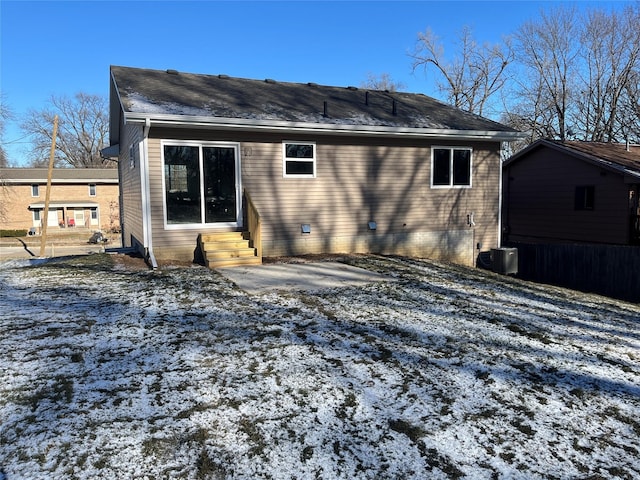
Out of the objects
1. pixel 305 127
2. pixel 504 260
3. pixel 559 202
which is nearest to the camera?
pixel 305 127

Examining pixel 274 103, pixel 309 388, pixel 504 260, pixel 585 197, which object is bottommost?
pixel 309 388

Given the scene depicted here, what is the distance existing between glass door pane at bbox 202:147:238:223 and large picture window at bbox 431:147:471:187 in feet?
17.2

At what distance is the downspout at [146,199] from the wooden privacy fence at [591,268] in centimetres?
1061

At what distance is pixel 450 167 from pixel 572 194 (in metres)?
6.45

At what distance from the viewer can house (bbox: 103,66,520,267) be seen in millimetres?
9039

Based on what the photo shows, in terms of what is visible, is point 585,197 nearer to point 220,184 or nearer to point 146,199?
point 220,184

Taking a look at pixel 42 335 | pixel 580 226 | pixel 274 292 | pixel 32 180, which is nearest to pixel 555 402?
pixel 274 292

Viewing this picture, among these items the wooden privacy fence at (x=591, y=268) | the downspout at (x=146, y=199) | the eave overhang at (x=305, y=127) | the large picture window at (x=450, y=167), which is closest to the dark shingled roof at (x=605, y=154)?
the wooden privacy fence at (x=591, y=268)

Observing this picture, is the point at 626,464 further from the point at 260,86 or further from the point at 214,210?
the point at 260,86

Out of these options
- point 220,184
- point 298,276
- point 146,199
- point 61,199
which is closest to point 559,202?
point 298,276

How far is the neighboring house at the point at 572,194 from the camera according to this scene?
13781mm

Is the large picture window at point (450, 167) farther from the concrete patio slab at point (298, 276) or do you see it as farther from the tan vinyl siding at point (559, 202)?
the tan vinyl siding at point (559, 202)

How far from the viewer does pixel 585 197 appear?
15.2 metres

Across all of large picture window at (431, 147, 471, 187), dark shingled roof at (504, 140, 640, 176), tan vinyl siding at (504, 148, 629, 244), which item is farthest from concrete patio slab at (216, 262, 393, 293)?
tan vinyl siding at (504, 148, 629, 244)
